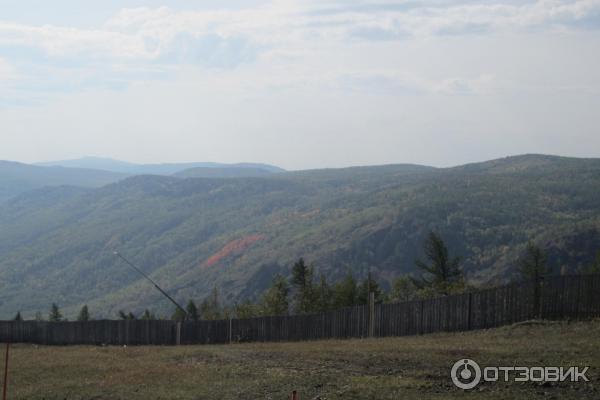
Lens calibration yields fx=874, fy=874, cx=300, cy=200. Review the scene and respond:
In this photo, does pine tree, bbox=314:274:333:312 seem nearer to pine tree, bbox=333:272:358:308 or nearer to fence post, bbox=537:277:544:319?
pine tree, bbox=333:272:358:308

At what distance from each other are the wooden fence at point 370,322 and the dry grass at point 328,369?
1.15 metres

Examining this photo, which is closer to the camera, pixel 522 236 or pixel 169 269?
pixel 522 236

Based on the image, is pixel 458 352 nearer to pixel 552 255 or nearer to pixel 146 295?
pixel 552 255

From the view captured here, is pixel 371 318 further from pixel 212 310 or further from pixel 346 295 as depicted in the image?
pixel 212 310

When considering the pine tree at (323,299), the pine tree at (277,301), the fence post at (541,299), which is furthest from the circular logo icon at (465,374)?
the pine tree at (277,301)

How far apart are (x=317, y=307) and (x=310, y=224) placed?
129780 mm

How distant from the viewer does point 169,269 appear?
7859 inches

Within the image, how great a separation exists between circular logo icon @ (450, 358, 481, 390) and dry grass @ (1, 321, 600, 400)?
0.21m

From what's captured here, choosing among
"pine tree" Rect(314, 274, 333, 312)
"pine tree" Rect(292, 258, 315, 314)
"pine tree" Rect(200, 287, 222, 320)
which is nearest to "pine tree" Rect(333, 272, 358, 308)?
"pine tree" Rect(314, 274, 333, 312)

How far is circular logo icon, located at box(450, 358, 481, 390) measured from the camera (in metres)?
16.1

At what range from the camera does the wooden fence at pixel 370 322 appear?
83.5 ft

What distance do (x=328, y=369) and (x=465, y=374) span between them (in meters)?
3.58

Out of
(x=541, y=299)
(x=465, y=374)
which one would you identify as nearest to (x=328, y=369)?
(x=465, y=374)

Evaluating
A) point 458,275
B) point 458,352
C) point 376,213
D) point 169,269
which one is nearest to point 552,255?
point 458,275
